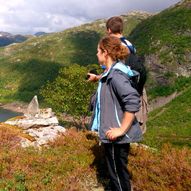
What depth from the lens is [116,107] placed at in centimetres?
628

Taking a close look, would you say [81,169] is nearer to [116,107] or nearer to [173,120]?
[116,107]

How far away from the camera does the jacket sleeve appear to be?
5.92 metres

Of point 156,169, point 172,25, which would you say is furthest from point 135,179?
point 172,25

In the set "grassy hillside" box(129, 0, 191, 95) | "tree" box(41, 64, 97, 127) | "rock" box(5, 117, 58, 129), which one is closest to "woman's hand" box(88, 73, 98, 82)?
"rock" box(5, 117, 58, 129)

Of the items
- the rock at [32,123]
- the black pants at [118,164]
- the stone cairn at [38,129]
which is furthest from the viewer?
the rock at [32,123]

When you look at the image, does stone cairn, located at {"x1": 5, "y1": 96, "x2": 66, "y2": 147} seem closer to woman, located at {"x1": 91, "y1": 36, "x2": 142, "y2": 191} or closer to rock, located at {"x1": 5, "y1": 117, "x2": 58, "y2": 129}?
rock, located at {"x1": 5, "y1": 117, "x2": 58, "y2": 129}

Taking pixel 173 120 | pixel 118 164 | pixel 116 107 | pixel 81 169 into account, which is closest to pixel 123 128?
pixel 116 107

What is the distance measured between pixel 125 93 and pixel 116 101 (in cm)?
35

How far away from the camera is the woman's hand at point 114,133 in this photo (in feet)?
19.8

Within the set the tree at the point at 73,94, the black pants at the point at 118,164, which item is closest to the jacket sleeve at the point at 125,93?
the black pants at the point at 118,164

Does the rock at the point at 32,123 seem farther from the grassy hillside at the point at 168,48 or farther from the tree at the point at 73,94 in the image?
the grassy hillside at the point at 168,48

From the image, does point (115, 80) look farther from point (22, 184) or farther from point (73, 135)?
point (73, 135)

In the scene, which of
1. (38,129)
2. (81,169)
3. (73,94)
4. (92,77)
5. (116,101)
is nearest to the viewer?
(116,101)

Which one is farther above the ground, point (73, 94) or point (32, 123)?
point (32, 123)
